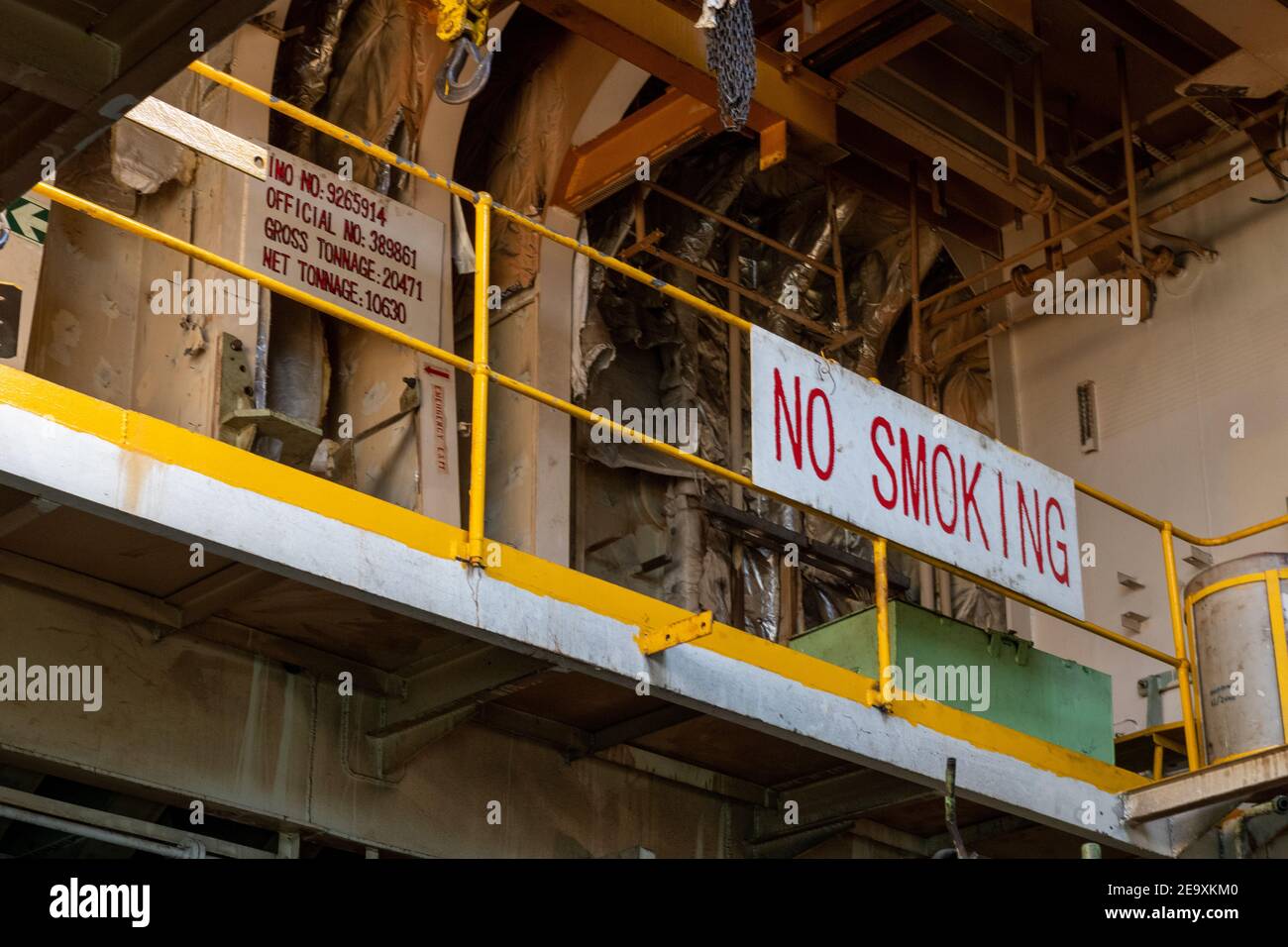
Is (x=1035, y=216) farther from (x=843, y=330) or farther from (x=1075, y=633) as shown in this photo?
(x=1075, y=633)

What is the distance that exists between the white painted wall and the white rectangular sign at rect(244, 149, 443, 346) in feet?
15.0

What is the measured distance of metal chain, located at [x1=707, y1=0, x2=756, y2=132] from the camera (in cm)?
628

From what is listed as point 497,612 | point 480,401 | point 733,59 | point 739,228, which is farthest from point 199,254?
point 739,228

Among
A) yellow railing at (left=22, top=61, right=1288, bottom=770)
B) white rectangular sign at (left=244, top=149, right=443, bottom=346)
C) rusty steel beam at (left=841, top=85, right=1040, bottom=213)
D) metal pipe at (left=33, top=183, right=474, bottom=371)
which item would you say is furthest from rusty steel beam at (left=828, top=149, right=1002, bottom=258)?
metal pipe at (left=33, top=183, right=474, bottom=371)

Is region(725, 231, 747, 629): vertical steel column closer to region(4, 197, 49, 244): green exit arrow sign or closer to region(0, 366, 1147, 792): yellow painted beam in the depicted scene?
region(0, 366, 1147, 792): yellow painted beam

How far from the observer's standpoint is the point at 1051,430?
1252cm

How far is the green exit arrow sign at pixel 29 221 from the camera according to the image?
25.6 feet

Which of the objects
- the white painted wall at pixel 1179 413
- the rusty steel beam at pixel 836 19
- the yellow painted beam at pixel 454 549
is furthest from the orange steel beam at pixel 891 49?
the yellow painted beam at pixel 454 549

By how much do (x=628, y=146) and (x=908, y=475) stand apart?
311 centimetres

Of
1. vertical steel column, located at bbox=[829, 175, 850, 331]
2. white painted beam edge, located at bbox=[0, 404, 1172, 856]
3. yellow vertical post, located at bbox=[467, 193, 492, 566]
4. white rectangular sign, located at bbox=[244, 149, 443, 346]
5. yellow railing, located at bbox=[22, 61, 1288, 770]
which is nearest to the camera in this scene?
white painted beam edge, located at bbox=[0, 404, 1172, 856]

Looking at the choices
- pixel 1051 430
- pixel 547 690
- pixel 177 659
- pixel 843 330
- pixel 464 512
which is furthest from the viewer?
pixel 1051 430

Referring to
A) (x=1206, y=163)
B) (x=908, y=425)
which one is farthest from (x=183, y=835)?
(x=1206, y=163)
